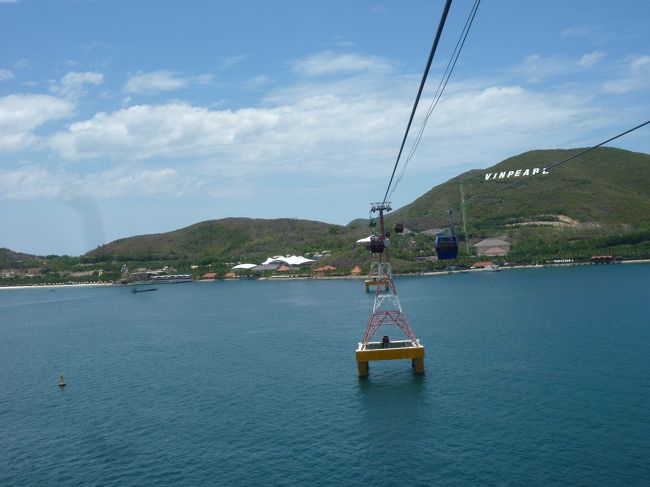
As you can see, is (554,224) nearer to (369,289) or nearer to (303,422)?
(369,289)

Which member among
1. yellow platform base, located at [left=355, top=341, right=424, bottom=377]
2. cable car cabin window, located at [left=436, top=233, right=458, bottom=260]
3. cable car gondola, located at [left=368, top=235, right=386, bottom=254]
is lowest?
yellow platform base, located at [left=355, top=341, right=424, bottom=377]

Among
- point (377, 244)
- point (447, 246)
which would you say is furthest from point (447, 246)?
point (377, 244)

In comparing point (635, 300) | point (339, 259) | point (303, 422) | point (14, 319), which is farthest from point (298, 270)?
point (303, 422)

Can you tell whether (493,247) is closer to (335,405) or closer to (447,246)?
(335,405)

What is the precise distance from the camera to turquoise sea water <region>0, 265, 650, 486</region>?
2778 centimetres

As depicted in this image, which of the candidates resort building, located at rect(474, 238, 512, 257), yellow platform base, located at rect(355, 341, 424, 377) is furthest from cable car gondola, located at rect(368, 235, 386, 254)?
resort building, located at rect(474, 238, 512, 257)

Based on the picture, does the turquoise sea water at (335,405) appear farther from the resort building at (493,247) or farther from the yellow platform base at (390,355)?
the resort building at (493,247)

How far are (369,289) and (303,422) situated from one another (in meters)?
95.7

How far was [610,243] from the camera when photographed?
16900cm

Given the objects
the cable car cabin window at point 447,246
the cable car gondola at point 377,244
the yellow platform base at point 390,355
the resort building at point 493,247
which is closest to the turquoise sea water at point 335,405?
the yellow platform base at point 390,355

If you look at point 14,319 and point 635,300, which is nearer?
point 635,300

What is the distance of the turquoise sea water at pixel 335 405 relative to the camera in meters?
27.8

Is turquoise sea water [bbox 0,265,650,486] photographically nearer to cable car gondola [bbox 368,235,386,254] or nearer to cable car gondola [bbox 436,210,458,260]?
cable car gondola [bbox 436,210,458,260]

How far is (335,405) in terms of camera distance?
3750 cm
